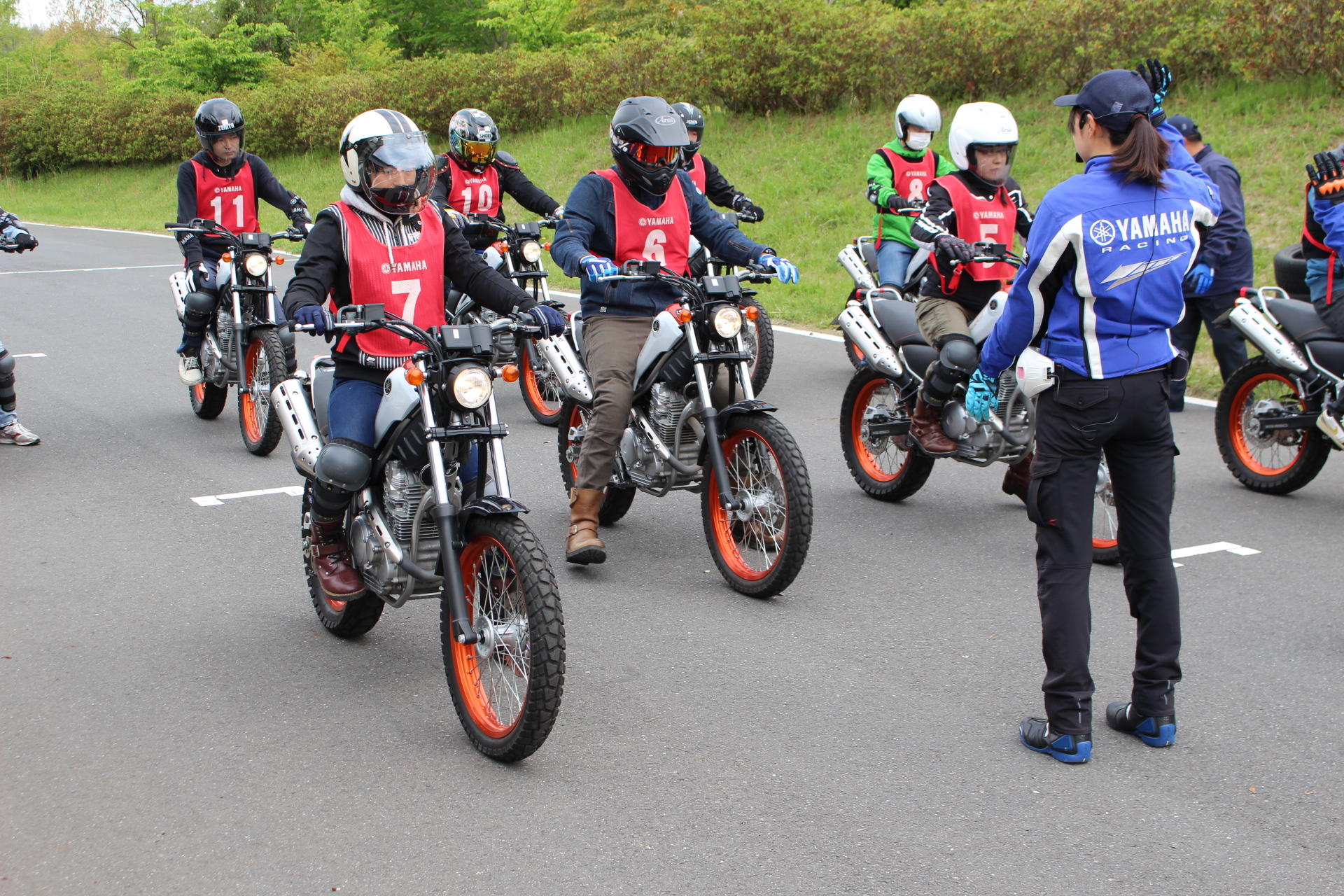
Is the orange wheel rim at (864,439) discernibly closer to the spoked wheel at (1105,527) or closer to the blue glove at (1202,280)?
the spoked wheel at (1105,527)

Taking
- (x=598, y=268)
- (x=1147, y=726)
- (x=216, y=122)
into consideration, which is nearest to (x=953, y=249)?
(x=598, y=268)

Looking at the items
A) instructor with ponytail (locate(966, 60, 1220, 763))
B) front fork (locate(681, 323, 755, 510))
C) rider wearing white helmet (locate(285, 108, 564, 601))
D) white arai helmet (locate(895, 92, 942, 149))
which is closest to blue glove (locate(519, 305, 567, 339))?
rider wearing white helmet (locate(285, 108, 564, 601))

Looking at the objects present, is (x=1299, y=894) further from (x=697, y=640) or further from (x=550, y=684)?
(x=697, y=640)

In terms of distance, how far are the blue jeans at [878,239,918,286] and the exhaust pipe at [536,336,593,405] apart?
3.14 meters

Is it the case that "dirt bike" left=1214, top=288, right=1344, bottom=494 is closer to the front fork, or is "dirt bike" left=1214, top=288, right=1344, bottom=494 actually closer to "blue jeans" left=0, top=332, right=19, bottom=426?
the front fork

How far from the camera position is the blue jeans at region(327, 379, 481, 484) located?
492cm

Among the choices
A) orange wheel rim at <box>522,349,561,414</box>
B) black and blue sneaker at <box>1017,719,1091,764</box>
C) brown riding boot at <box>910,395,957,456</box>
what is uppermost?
brown riding boot at <box>910,395,957,456</box>

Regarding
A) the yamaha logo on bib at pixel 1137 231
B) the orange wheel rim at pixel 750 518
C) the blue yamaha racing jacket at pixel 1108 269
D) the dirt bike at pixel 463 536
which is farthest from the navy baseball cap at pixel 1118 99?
the orange wheel rim at pixel 750 518

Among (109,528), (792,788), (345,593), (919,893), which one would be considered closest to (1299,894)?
(919,893)

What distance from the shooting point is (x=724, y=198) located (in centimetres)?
1052

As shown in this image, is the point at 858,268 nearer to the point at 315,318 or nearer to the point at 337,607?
the point at 337,607

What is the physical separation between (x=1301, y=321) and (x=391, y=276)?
5.20 m

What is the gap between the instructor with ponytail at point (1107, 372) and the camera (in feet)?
13.8

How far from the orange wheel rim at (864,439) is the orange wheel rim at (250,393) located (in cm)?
389
